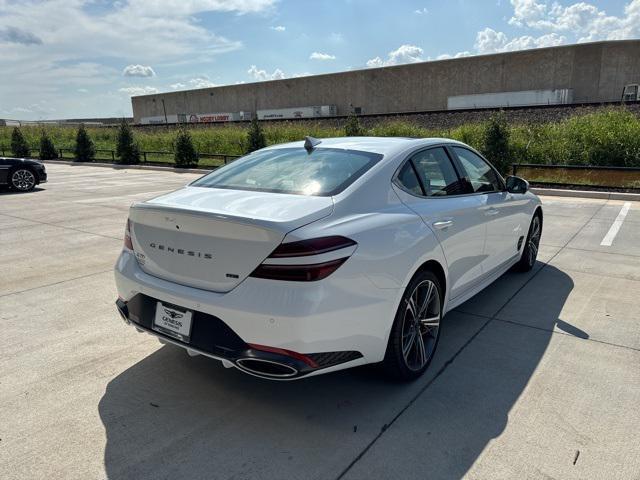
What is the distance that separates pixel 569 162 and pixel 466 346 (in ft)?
42.7

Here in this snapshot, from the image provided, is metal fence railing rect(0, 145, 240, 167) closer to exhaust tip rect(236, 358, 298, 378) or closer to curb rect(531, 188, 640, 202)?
curb rect(531, 188, 640, 202)

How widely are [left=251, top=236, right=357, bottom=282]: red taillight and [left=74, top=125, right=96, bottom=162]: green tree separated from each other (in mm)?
27741

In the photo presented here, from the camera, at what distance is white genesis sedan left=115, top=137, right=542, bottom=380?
2494 millimetres

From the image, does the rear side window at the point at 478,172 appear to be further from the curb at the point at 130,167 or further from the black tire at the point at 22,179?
the curb at the point at 130,167

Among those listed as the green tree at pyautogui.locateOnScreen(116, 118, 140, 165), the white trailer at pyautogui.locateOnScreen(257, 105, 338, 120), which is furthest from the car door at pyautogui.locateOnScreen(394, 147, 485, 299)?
the white trailer at pyautogui.locateOnScreen(257, 105, 338, 120)

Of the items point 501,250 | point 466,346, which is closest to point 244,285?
point 466,346

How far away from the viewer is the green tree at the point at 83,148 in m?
26.6

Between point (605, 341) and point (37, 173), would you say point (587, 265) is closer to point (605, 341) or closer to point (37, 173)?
point (605, 341)

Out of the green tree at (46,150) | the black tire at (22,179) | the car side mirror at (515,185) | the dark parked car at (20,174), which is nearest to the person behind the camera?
the car side mirror at (515,185)

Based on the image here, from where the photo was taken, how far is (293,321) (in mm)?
2432

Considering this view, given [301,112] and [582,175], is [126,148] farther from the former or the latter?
[301,112]

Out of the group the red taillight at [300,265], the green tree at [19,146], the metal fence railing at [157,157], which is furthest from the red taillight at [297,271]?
the green tree at [19,146]

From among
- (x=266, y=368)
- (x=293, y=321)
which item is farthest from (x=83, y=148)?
(x=293, y=321)

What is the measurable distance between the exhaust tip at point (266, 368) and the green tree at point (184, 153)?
772 inches
